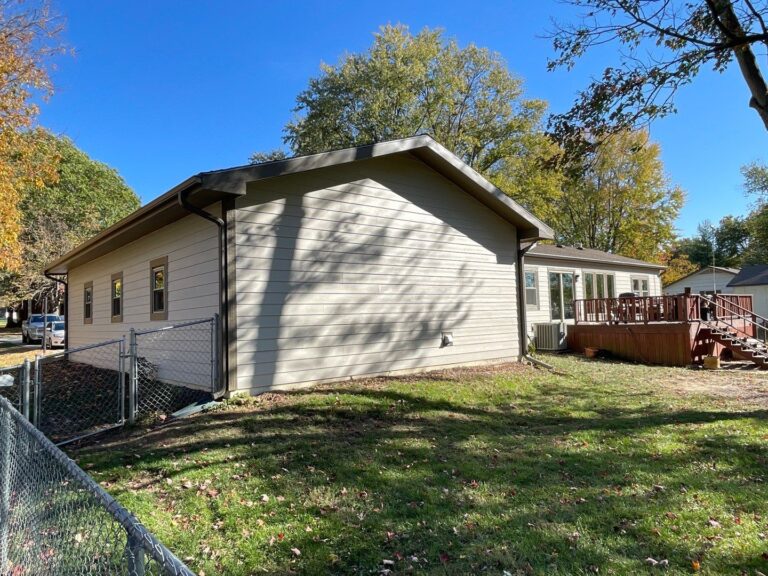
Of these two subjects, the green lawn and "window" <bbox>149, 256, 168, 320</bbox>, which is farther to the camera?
"window" <bbox>149, 256, 168, 320</bbox>

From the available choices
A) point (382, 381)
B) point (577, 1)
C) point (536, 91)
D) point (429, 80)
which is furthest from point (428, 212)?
point (536, 91)

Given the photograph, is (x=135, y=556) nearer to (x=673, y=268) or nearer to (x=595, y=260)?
(x=595, y=260)

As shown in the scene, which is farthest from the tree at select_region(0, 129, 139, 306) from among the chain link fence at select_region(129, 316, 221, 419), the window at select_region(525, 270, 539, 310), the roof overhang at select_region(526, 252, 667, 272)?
the roof overhang at select_region(526, 252, 667, 272)

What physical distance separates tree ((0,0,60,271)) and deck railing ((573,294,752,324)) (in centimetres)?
1786

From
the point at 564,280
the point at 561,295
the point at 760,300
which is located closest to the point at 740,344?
the point at 561,295

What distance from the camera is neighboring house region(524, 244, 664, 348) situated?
16.8 m

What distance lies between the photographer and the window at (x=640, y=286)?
21.7 meters

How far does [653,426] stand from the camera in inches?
257

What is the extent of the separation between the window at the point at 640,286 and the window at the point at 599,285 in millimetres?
2103

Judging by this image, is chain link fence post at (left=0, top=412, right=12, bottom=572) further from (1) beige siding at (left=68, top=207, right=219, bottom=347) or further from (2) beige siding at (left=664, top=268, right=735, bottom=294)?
(2) beige siding at (left=664, top=268, right=735, bottom=294)

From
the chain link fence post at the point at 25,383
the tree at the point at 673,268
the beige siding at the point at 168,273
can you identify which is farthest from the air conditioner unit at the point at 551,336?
the tree at the point at 673,268

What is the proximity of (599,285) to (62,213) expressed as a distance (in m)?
33.1

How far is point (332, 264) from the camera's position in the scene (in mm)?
8750

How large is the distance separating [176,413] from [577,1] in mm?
9039
